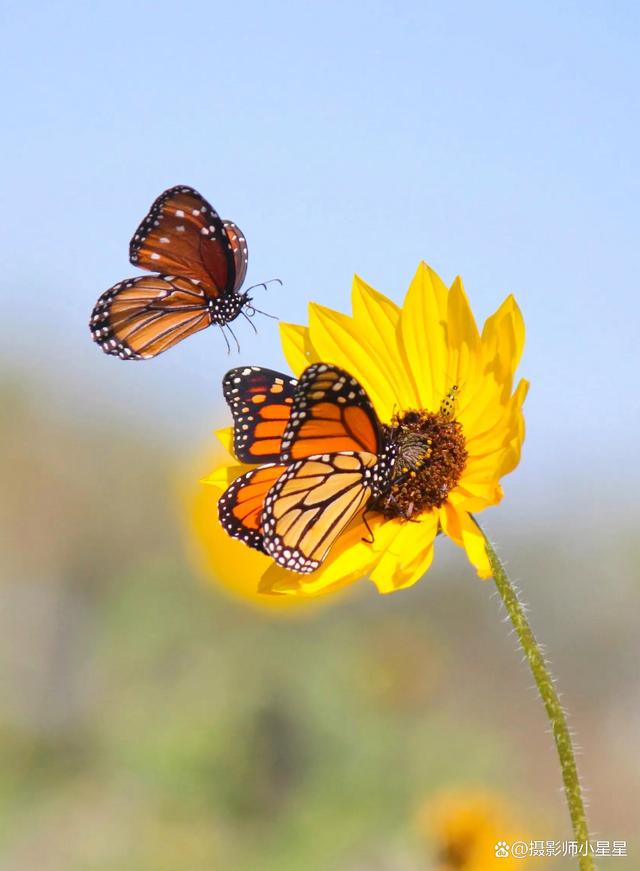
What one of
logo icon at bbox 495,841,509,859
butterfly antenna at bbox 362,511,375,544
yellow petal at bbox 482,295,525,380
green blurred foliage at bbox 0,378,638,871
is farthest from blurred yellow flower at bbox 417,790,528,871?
yellow petal at bbox 482,295,525,380

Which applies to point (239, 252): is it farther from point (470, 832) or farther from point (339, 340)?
point (470, 832)

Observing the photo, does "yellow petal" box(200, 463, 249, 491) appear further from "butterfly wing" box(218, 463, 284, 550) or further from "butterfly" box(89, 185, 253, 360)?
"butterfly" box(89, 185, 253, 360)

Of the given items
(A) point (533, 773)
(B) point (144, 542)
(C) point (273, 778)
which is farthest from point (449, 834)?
(B) point (144, 542)

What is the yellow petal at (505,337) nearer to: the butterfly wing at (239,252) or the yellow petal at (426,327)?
the yellow petal at (426,327)

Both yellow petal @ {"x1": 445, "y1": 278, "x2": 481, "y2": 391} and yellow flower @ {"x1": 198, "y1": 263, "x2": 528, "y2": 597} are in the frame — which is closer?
yellow flower @ {"x1": 198, "y1": 263, "x2": 528, "y2": 597}

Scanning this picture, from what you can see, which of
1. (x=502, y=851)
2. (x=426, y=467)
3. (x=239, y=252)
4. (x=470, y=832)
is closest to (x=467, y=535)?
(x=426, y=467)

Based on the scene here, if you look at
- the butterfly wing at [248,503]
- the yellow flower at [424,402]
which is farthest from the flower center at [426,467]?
the butterfly wing at [248,503]
